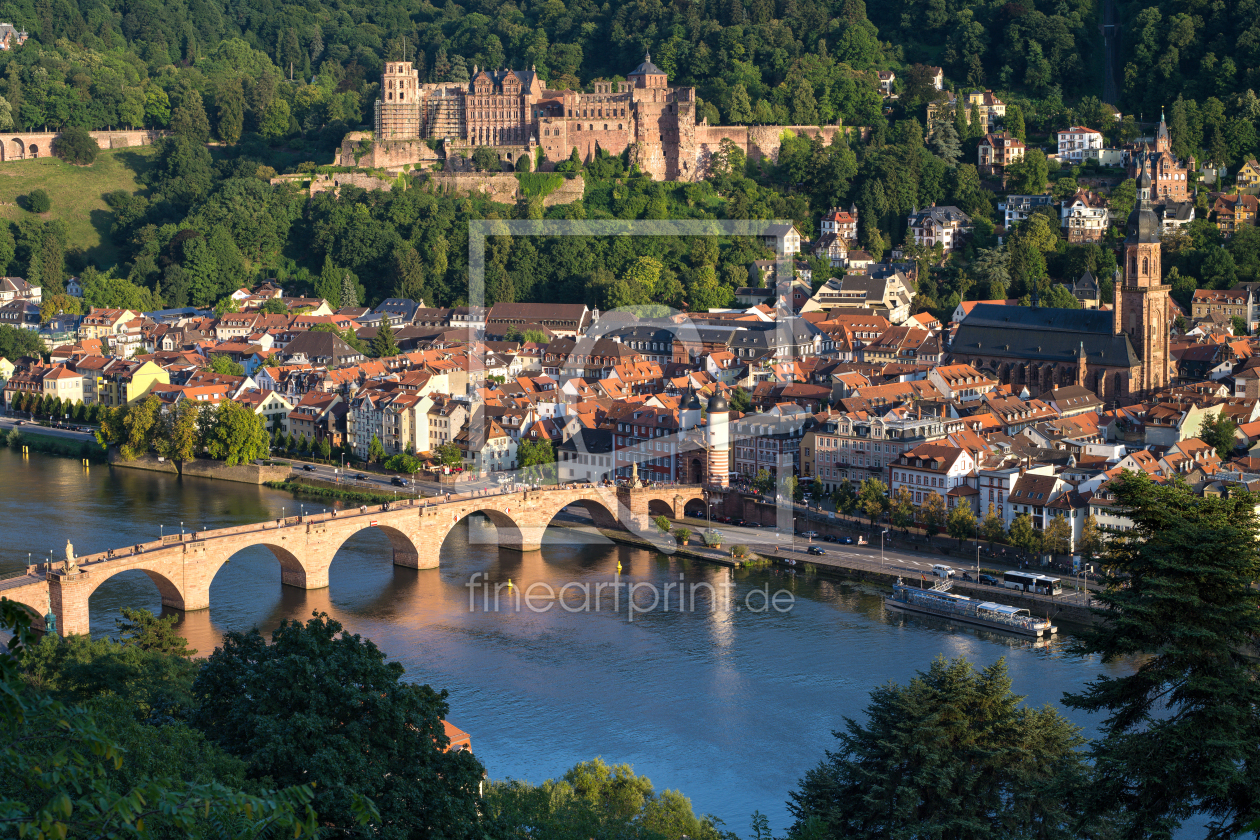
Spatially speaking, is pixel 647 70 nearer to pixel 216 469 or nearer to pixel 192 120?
pixel 192 120

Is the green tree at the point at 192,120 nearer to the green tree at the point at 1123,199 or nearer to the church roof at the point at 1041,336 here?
the church roof at the point at 1041,336

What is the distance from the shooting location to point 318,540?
79.3 ft

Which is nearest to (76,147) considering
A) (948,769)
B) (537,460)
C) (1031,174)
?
(537,460)

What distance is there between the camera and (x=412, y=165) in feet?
176

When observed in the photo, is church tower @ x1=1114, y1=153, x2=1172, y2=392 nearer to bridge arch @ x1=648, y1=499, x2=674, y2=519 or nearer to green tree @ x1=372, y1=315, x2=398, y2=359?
bridge arch @ x1=648, y1=499, x2=674, y2=519

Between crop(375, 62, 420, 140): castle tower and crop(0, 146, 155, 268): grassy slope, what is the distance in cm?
1074

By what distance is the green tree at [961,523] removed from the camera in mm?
26000

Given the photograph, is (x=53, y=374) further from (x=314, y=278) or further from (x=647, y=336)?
(x=647, y=336)

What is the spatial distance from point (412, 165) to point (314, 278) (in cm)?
550

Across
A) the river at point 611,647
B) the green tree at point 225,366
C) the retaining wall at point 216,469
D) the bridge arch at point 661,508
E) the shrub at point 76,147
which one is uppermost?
the shrub at point 76,147

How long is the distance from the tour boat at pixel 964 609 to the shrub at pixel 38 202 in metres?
42.1

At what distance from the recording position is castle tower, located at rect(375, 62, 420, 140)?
54.0 meters

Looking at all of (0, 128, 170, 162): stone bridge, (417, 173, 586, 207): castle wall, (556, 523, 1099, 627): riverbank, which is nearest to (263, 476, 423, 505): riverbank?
(556, 523, 1099, 627): riverbank

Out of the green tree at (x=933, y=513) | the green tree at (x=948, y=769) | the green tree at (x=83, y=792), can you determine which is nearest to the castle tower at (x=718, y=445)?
the green tree at (x=933, y=513)
